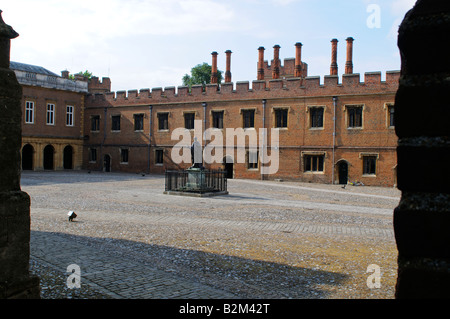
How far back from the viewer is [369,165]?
2634 centimetres

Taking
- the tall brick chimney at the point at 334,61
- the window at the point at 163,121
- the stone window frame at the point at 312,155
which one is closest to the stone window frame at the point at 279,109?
the stone window frame at the point at 312,155

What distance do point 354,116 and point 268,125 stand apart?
6425mm

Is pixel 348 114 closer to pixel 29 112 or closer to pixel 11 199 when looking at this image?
pixel 11 199

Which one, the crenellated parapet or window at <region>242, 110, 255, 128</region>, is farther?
window at <region>242, 110, 255, 128</region>

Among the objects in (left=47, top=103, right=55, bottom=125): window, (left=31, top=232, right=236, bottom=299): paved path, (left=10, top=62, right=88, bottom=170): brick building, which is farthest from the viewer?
(left=47, top=103, right=55, bottom=125): window

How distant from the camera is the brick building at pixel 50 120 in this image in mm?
33719

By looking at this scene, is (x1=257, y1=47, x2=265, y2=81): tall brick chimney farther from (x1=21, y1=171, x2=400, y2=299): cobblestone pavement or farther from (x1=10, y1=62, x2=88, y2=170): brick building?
(x1=21, y1=171, x2=400, y2=299): cobblestone pavement

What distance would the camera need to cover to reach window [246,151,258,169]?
2995 centimetres

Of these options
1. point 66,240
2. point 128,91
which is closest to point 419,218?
point 66,240

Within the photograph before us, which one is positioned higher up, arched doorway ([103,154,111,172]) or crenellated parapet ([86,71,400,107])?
crenellated parapet ([86,71,400,107])

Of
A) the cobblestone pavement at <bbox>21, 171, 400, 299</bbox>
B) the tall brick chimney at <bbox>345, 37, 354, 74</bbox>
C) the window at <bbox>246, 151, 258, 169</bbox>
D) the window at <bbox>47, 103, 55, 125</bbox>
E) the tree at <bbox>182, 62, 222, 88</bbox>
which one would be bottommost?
the cobblestone pavement at <bbox>21, 171, 400, 299</bbox>

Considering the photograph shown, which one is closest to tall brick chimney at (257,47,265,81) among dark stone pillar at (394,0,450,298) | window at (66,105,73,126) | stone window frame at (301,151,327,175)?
stone window frame at (301,151,327,175)

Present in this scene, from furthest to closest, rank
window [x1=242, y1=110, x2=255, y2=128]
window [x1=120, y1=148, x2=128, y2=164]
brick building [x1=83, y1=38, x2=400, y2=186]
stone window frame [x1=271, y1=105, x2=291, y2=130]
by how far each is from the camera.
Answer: window [x1=120, y1=148, x2=128, y2=164] < window [x1=242, y1=110, x2=255, y2=128] < stone window frame [x1=271, y1=105, x2=291, y2=130] < brick building [x1=83, y1=38, x2=400, y2=186]

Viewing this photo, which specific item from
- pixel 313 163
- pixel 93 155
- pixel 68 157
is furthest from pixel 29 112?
pixel 313 163
